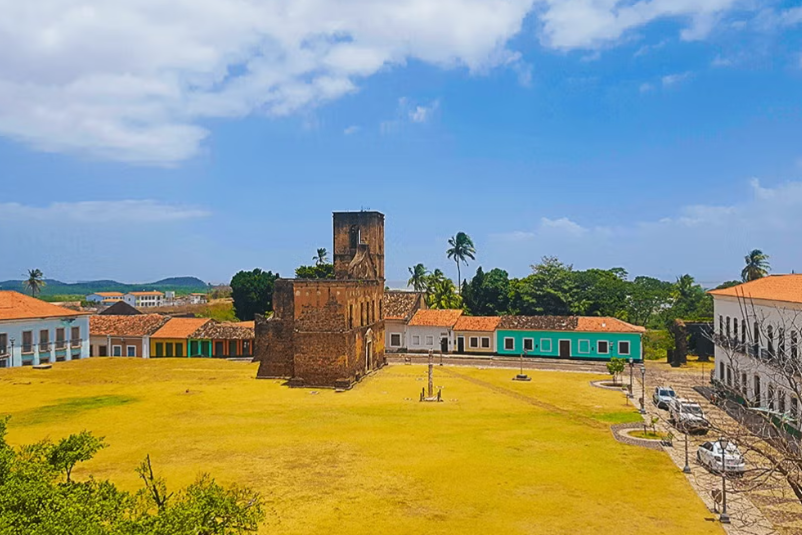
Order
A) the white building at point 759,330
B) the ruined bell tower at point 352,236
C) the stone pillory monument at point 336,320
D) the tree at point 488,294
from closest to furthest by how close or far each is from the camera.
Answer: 1. the white building at point 759,330
2. the stone pillory monument at point 336,320
3. the ruined bell tower at point 352,236
4. the tree at point 488,294

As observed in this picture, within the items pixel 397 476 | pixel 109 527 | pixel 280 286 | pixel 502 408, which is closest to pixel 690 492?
pixel 397 476

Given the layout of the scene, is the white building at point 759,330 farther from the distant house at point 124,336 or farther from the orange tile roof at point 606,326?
the distant house at point 124,336

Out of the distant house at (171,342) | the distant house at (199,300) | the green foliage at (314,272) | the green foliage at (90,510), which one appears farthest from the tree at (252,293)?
the green foliage at (90,510)

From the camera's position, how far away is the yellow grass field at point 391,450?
55.4 ft

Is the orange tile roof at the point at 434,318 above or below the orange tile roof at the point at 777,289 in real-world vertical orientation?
below

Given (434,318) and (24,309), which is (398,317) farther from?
(24,309)

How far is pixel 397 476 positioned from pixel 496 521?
494cm

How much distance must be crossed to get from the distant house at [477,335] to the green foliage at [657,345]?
13.5m

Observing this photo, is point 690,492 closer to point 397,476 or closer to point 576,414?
point 397,476

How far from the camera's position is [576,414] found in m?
30.2

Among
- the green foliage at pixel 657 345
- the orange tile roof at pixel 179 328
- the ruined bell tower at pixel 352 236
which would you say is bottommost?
the green foliage at pixel 657 345

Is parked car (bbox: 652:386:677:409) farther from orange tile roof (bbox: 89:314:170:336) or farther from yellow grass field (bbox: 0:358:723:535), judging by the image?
orange tile roof (bbox: 89:314:170:336)

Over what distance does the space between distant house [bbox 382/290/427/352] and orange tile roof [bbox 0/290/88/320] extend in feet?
91.0

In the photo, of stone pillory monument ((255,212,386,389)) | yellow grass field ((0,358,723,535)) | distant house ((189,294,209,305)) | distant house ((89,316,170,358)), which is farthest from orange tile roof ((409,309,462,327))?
distant house ((189,294,209,305))
